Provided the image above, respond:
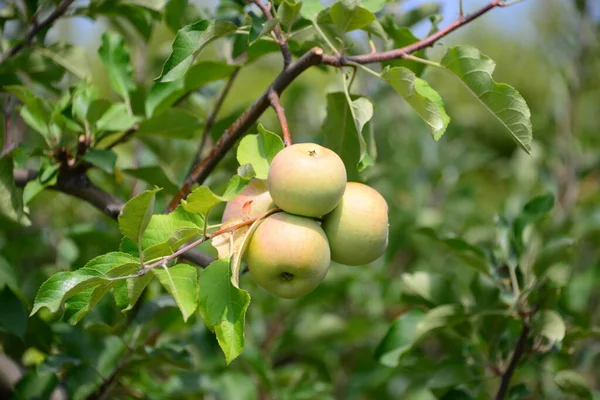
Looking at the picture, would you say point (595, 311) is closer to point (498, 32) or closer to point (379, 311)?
point (379, 311)

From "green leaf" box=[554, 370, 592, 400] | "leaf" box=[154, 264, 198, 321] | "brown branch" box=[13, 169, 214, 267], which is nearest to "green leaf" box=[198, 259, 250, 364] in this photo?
"leaf" box=[154, 264, 198, 321]

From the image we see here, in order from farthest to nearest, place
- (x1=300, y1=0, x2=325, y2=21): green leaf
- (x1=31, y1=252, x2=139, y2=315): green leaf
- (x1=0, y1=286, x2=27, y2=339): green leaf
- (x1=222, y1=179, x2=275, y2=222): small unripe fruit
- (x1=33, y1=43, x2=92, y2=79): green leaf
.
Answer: (x1=33, y1=43, x2=92, y2=79): green leaf → (x1=0, y1=286, x2=27, y2=339): green leaf → (x1=300, y1=0, x2=325, y2=21): green leaf → (x1=222, y1=179, x2=275, y2=222): small unripe fruit → (x1=31, y1=252, x2=139, y2=315): green leaf

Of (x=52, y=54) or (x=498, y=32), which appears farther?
(x=498, y=32)

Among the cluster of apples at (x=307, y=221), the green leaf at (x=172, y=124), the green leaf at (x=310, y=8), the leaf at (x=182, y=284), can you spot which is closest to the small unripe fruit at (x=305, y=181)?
the cluster of apples at (x=307, y=221)

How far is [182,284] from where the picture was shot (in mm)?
618

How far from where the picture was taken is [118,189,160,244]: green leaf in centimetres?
61

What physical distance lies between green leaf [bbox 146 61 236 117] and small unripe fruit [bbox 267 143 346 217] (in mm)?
314

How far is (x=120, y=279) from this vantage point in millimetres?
617

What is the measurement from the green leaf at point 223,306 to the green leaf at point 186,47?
20 centimetres

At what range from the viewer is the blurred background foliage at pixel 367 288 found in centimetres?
104

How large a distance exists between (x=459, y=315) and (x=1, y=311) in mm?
659

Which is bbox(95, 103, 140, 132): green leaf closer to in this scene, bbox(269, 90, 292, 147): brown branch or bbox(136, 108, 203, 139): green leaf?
bbox(136, 108, 203, 139): green leaf

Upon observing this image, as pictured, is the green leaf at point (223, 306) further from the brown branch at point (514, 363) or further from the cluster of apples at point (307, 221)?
the brown branch at point (514, 363)

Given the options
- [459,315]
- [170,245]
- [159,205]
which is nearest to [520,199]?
[459,315]
